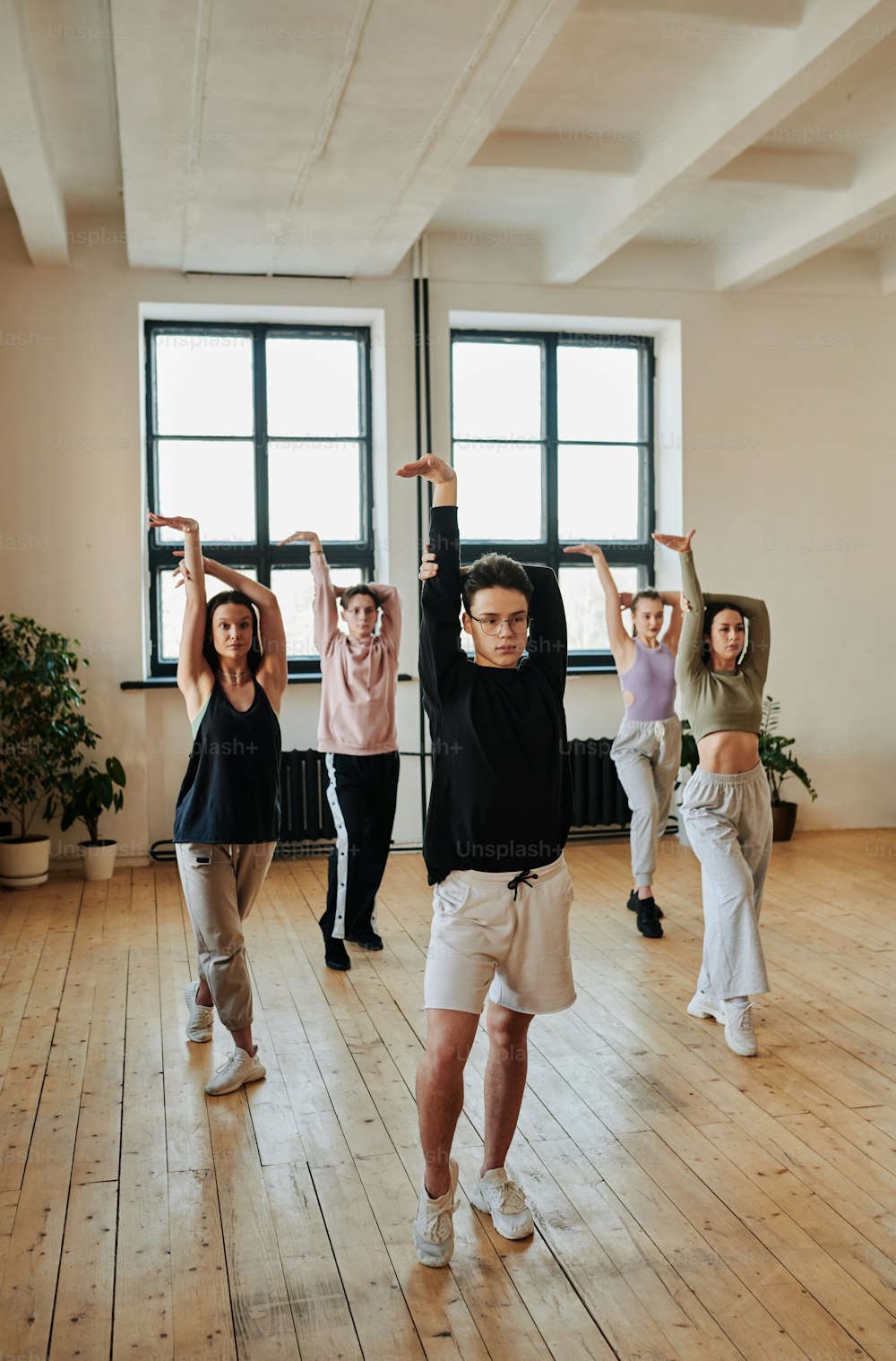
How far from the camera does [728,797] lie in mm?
4230

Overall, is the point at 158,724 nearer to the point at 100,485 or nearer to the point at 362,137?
the point at 100,485

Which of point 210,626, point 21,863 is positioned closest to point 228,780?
point 210,626

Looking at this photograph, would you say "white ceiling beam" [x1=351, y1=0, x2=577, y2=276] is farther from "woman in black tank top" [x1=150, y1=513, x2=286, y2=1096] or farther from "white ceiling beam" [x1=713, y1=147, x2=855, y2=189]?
"woman in black tank top" [x1=150, y1=513, x2=286, y2=1096]

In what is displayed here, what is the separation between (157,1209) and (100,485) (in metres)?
5.16

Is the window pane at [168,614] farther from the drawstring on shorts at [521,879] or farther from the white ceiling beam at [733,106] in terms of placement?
the drawstring on shorts at [521,879]

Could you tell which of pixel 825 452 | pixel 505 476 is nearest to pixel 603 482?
pixel 505 476

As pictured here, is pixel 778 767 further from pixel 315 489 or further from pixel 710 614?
pixel 710 614

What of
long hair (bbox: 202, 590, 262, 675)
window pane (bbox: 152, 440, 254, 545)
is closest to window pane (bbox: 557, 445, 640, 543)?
window pane (bbox: 152, 440, 254, 545)

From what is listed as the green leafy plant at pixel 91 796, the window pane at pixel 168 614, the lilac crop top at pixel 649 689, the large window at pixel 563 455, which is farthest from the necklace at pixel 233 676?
the large window at pixel 563 455

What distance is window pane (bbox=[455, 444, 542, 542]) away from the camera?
8281mm

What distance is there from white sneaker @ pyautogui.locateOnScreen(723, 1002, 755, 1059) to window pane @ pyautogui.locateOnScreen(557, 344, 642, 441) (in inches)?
203

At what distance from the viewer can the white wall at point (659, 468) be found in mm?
7223

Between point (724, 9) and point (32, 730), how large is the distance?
491cm

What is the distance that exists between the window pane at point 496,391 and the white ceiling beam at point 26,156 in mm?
2696
